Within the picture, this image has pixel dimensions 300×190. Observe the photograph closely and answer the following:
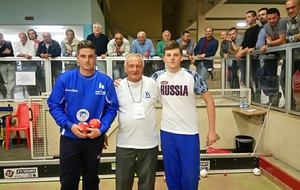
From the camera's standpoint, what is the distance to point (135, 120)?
2035 mm

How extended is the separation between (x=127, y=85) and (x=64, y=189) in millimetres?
943

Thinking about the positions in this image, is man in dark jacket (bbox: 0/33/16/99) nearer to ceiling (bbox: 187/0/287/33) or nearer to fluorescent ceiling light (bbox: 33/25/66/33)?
fluorescent ceiling light (bbox: 33/25/66/33)

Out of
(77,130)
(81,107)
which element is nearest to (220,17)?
(81,107)

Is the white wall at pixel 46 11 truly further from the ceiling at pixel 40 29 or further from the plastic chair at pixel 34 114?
the plastic chair at pixel 34 114

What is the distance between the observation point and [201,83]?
85.5 inches

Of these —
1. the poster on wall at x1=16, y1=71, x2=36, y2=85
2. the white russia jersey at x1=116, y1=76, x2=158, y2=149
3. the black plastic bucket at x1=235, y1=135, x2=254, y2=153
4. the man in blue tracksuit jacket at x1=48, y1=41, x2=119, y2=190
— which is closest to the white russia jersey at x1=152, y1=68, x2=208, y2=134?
the white russia jersey at x1=116, y1=76, x2=158, y2=149

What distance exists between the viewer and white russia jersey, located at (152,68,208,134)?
2.14m

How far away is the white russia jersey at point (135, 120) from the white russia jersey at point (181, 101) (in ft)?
0.47

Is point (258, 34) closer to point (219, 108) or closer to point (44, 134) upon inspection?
point (219, 108)

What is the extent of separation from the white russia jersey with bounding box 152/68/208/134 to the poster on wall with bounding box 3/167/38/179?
1901 millimetres

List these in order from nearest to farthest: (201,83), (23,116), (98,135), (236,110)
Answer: (98,135) → (201,83) → (236,110) → (23,116)

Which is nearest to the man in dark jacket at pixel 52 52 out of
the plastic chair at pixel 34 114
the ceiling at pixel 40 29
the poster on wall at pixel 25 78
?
the poster on wall at pixel 25 78

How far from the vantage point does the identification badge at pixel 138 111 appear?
80.1 inches

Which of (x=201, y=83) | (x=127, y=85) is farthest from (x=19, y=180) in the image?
(x=201, y=83)
